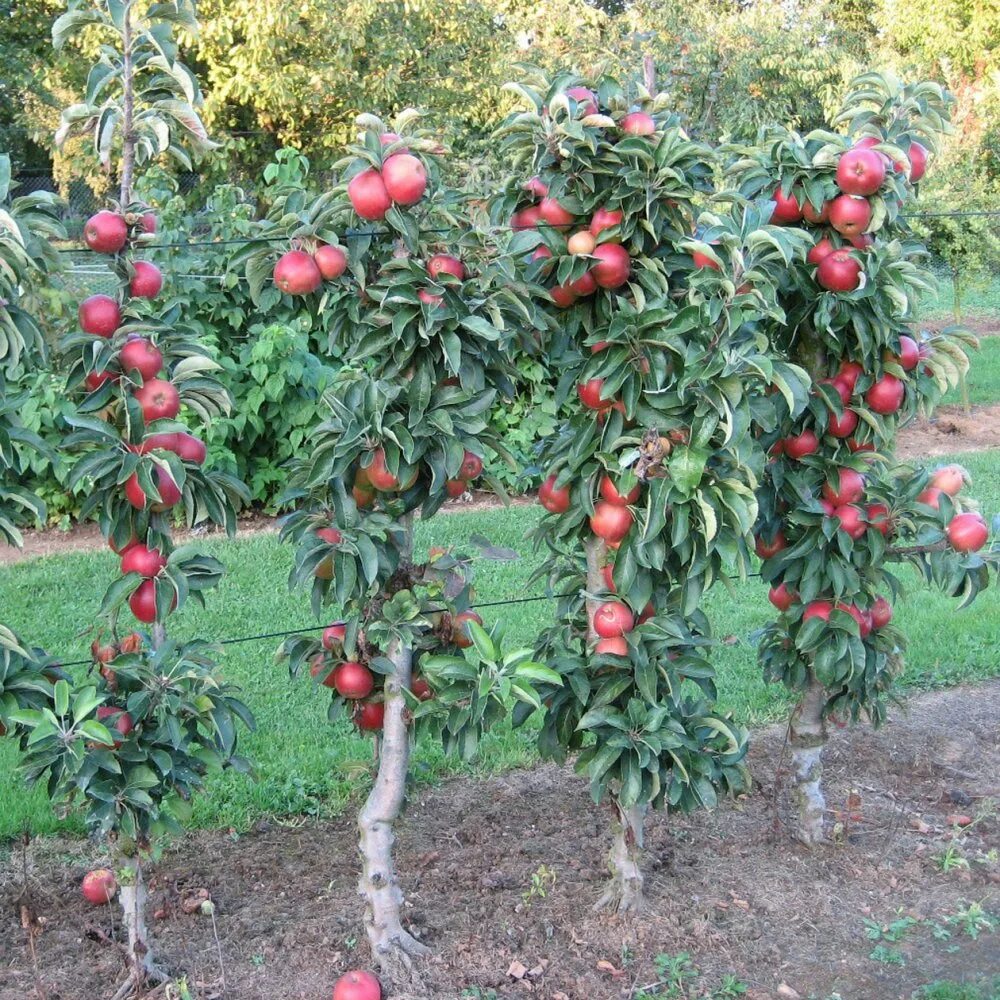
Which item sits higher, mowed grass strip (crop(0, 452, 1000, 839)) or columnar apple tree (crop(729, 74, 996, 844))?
columnar apple tree (crop(729, 74, 996, 844))

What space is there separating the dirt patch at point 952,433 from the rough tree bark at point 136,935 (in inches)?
277

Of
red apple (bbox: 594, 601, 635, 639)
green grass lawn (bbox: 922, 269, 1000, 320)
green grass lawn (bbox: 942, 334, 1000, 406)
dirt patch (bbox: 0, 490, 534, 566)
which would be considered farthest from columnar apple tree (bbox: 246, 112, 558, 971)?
green grass lawn (bbox: 922, 269, 1000, 320)

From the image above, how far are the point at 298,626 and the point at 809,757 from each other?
269cm

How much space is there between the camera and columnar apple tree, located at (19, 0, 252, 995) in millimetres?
2486

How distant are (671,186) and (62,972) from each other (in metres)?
2.49

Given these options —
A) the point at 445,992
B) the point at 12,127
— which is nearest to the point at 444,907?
the point at 445,992

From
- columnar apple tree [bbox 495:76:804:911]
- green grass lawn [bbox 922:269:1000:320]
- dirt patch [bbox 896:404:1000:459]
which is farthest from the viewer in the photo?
green grass lawn [bbox 922:269:1000:320]

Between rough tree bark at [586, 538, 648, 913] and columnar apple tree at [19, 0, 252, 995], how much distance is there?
96cm

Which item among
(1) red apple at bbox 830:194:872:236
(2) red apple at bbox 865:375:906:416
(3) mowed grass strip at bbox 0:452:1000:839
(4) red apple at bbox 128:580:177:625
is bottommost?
(3) mowed grass strip at bbox 0:452:1000:839

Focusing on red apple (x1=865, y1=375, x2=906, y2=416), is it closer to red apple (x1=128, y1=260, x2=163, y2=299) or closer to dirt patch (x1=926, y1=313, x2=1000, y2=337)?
red apple (x1=128, y1=260, x2=163, y2=299)

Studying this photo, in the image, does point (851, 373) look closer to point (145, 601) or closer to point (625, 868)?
point (625, 868)

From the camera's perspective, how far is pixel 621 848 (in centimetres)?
307

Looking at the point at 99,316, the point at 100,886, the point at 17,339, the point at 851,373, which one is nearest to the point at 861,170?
the point at 851,373

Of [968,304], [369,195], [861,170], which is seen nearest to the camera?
[369,195]
